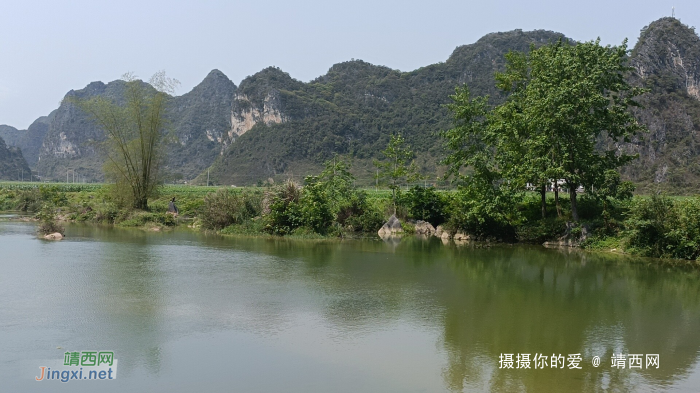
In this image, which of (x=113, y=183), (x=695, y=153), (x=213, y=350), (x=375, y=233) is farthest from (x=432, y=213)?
(x=695, y=153)

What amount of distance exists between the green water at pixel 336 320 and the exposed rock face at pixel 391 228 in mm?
7858

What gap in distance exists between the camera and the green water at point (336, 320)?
23.1 feet

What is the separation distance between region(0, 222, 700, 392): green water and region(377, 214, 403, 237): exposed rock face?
25.8 ft

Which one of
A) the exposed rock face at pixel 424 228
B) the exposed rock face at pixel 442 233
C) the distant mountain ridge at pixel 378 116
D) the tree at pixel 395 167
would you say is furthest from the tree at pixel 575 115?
the distant mountain ridge at pixel 378 116

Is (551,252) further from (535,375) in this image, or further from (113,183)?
(113,183)

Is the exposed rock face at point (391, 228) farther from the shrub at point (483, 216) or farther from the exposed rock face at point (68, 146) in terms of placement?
the exposed rock face at point (68, 146)

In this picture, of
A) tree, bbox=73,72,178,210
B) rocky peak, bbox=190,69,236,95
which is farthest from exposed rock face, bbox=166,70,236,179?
tree, bbox=73,72,178,210

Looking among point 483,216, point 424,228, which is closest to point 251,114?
point 424,228

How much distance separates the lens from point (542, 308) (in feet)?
35.4

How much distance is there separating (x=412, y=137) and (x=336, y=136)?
39.0 feet

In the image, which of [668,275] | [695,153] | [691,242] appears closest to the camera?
[668,275]

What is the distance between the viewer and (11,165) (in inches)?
4358

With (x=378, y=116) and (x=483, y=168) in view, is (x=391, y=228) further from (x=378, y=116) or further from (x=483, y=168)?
(x=378, y=116)

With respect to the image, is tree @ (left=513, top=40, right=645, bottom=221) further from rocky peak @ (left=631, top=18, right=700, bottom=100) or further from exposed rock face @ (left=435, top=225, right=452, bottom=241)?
rocky peak @ (left=631, top=18, right=700, bottom=100)
